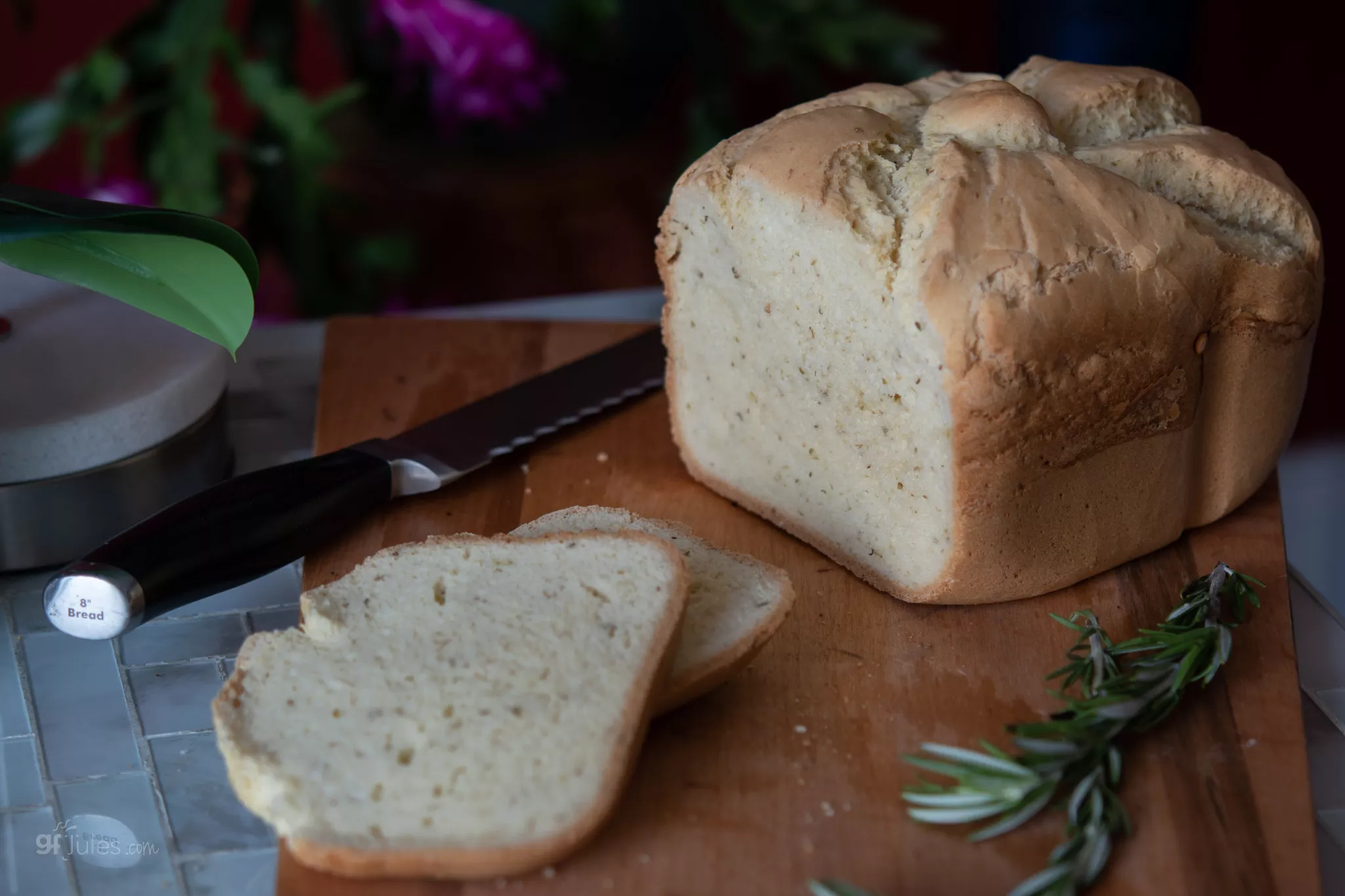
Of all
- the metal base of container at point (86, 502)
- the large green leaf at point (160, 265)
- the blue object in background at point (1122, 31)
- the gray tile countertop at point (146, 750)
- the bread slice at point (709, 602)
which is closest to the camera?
the gray tile countertop at point (146, 750)

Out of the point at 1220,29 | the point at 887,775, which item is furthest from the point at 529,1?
the point at 1220,29

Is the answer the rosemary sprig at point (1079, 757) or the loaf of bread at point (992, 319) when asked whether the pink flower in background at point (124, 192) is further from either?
the rosemary sprig at point (1079, 757)

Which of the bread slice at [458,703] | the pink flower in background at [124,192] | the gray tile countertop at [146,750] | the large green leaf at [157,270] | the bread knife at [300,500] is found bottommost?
the pink flower in background at [124,192]

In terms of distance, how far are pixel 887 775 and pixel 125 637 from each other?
1.24m

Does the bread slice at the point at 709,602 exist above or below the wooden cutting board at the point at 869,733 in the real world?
above

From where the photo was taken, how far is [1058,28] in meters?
4.42

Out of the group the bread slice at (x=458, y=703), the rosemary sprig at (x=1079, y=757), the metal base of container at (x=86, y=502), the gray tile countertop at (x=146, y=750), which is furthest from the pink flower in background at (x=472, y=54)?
the rosemary sprig at (x=1079, y=757)

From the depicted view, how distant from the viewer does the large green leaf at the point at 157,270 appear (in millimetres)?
2096

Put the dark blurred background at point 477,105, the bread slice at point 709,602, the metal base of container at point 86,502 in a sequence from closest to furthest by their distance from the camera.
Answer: the bread slice at point 709,602 → the metal base of container at point 86,502 → the dark blurred background at point 477,105

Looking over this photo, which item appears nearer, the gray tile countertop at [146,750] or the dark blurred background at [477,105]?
the gray tile countertop at [146,750]

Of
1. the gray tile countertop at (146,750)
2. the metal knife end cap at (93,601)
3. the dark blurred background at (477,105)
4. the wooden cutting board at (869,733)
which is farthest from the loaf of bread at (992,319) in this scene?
the dark blurred background at (477,105)

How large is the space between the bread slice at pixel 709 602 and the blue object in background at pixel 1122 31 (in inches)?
113

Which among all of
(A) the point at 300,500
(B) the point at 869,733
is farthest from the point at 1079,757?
(A) the point at 300,500

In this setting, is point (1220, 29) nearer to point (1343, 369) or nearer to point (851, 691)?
point (1343, 369)
